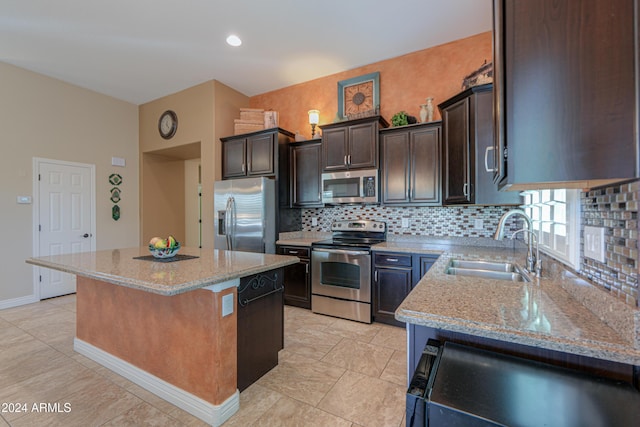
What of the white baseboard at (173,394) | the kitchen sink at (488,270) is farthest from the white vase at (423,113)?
the white baseboard at (173,394)

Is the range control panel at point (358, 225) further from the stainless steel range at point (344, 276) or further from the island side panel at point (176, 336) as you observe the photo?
the island side panel at point (176, 336)

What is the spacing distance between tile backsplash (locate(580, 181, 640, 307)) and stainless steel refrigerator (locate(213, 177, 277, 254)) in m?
3.08

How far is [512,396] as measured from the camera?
782mm

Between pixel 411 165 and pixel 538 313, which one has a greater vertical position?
pixel 411 165

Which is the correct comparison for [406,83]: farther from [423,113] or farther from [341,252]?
[341,252]

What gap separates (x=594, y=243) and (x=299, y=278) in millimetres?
2927

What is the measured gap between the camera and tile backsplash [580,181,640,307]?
808mm

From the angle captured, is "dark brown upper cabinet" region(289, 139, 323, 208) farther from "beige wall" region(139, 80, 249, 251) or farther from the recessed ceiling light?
the recessed ceiling light

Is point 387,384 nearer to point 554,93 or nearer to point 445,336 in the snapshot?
point 445,336

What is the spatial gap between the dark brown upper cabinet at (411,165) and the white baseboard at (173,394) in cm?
247

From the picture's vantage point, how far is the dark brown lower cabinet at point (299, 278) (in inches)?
138

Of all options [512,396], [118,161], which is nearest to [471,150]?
→ [512,396]

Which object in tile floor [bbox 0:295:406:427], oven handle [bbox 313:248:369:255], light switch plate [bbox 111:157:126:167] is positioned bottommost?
tile floor [bbox 0:295:406:427]

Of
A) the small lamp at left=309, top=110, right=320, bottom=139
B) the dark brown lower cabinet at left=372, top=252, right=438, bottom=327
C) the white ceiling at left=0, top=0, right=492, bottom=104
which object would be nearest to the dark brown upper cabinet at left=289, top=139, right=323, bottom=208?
the small lamp at left=309, top=110, right=320, bottom=139
